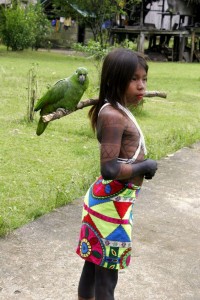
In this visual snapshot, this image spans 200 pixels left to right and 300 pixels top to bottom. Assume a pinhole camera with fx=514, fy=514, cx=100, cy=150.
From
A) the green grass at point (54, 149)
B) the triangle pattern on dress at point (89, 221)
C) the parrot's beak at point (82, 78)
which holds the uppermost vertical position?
the parrot's beak at point (82, 78)

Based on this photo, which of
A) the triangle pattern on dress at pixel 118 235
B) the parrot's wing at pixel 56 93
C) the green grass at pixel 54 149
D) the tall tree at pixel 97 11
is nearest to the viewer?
the triangle pattern on dress at pixel 118 235

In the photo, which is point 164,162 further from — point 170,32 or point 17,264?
point 170,32

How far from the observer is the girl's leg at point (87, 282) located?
2.43 meters

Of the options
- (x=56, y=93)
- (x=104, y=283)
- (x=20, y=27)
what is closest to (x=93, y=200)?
(x=104, y=283)

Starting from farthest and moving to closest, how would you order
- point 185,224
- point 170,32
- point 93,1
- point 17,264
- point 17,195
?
point 170,32 < point 93,1 < point 17,195 < point 185,224 < point 17,264

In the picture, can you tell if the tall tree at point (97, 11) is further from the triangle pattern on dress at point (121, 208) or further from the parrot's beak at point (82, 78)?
the triangle pattern on dress at point (121, 208)

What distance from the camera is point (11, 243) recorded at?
10.7 feet

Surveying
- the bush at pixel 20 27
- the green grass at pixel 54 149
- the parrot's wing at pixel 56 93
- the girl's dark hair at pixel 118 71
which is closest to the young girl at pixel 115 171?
the girl's dark hair at pixel 118 71

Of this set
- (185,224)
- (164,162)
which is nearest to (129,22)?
(164,162)

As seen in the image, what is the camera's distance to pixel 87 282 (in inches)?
96.7

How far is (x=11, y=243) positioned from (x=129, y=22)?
24770 mm

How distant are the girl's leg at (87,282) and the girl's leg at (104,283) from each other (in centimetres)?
10

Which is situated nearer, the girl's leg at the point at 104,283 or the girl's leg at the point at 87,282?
the girl's leg at the point at 104,283


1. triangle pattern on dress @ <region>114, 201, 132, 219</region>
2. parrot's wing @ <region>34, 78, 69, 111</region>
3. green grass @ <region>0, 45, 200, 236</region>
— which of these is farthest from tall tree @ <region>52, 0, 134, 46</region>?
triangle pattern on dress @ <region>114, 201, 132, 219</region>
